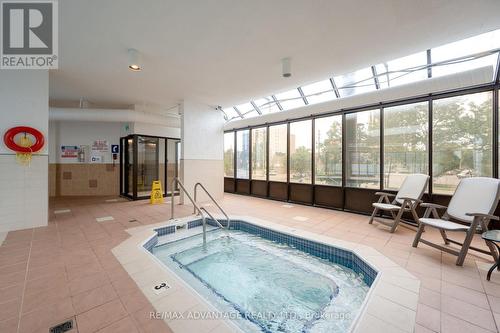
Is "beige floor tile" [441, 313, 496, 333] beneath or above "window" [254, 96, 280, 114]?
beneath

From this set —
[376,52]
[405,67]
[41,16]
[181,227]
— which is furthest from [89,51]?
[405,67]

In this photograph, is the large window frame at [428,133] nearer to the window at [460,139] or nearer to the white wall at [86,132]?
the window at [460,139]

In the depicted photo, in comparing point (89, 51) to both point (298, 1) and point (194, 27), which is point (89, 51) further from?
point (298, 1)

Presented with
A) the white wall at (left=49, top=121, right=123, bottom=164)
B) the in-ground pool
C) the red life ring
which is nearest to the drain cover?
the in-ground pool

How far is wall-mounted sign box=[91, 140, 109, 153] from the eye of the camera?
23.4 ft

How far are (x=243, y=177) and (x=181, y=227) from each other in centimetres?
416

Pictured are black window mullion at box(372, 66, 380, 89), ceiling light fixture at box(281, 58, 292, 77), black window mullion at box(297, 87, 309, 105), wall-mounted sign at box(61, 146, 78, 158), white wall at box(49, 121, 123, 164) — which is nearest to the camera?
ceiling light fixture at box(281, 58, 292, 77)

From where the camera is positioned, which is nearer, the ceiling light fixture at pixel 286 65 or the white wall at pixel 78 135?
the ceiling light fixture at pixel 286 65

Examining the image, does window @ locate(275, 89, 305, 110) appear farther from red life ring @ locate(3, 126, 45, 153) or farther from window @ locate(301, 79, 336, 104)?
red life ring @ locate(3, 126, 45, 153)

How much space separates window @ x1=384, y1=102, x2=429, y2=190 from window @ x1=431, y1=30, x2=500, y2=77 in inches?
26.8

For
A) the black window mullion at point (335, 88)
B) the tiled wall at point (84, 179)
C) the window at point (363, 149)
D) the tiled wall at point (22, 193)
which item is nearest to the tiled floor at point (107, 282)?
the tiled wall at point (22, 193)

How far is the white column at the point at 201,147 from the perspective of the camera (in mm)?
6031

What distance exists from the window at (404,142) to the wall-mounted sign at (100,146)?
8.48m

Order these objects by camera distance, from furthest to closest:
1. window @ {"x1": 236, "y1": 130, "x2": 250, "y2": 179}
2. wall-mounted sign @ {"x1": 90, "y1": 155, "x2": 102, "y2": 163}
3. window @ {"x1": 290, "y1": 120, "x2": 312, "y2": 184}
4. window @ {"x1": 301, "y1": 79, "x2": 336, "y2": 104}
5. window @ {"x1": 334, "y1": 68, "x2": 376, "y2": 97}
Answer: window @ {"x1": 236, "y1": 130, "x2": 250, "y2": 179} < wall-mounted sign @ {"x1": 90, "y1": 155, "x2": 102, "y2": 163} < window @ {"x1": 290, "y1": 120, "x2": 312, "y2": 184} < window @ {"x1": 301, "y1": 79, "x2": 336, "y2": 104} < window @ {"x1": 334, "y1": 68, "x2": 376, "y2": 97}
